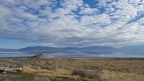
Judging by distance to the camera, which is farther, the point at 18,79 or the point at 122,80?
the point at 122,80

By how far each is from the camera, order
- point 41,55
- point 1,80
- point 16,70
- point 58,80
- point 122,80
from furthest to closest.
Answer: point 41,55, point 16,70, point 122,80, point 58,80, point 1,80

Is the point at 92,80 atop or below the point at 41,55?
below

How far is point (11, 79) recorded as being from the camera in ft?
68.4

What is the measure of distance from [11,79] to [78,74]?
9.68 meters

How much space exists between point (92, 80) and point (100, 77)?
11.1 feet

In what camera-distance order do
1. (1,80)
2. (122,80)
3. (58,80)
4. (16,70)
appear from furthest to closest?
(16,70) → (122,80) → (58,80) → (1,80)

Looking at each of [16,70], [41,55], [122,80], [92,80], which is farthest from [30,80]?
[41,55]

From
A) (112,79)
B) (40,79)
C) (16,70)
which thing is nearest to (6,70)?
(16,70)

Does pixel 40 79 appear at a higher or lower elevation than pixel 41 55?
lower

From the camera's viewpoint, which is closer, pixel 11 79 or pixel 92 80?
pixel 11 79

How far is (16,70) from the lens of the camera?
94.4ft

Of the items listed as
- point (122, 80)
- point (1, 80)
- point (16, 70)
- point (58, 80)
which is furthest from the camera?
point (16, 70)

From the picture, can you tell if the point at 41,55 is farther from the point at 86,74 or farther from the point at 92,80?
the point at 92,80

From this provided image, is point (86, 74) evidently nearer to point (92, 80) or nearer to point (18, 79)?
point (92, 80)
